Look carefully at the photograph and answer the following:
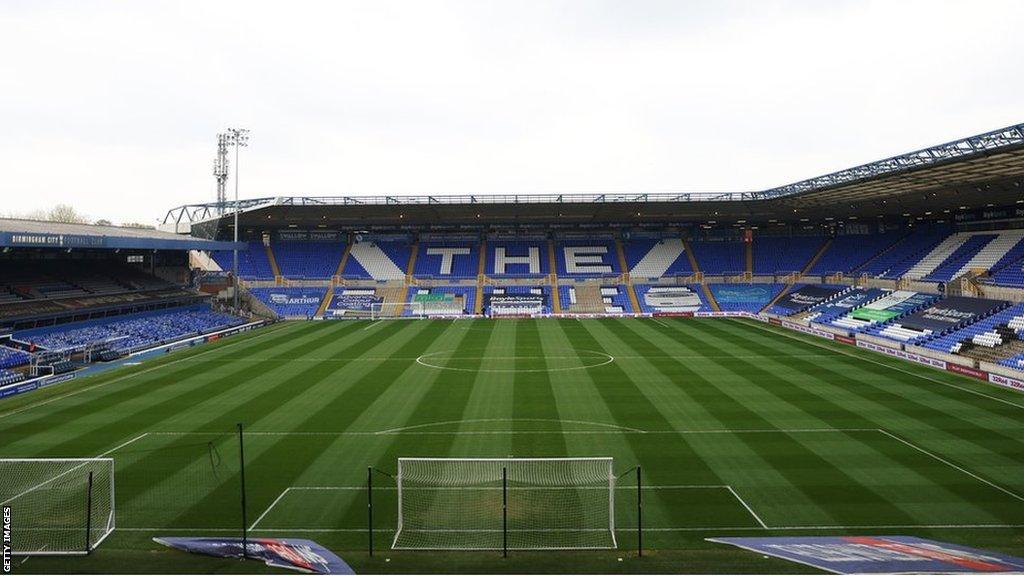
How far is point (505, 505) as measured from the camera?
34.4 ft

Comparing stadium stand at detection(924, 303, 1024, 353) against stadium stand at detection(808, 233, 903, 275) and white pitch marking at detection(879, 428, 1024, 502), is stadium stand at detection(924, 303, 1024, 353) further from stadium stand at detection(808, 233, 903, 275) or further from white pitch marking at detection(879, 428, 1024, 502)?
stadium stand at detection(808, 233, 903, 275)

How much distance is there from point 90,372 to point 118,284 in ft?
62.5

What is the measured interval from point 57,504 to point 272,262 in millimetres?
50971

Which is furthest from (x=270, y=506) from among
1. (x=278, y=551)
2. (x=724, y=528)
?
(x=724, y=528)

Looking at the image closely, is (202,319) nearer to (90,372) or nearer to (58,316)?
(58,316)

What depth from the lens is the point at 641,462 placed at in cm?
1515

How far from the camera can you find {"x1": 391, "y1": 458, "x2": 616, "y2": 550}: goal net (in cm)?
1110

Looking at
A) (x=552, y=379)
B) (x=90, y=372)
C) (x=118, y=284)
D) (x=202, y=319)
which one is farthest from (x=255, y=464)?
(x=118, y=284)

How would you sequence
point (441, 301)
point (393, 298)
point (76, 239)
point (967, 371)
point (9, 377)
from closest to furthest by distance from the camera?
point (967, 371), point (9, 377), point (76, 239), point (441, 301), point (393, 298)

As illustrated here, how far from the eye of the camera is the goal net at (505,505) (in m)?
11.1

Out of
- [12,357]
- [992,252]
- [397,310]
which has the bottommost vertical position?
[12,357]

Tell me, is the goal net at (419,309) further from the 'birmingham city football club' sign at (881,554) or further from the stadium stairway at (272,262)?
the 'birmingham city football club' sign at (881,554)

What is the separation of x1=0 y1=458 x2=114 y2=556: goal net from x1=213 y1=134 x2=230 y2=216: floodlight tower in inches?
1659

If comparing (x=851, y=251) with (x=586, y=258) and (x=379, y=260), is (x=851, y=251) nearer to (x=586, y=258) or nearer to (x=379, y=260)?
(x=586, y=258)
